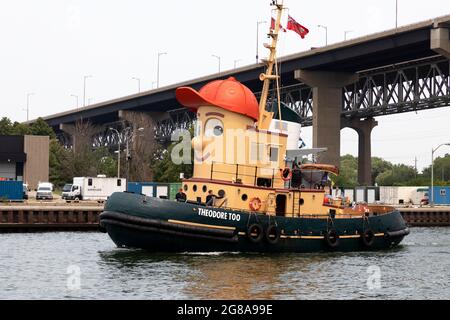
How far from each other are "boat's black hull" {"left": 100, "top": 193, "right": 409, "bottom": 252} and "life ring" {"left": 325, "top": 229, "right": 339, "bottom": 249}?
0.12 meters

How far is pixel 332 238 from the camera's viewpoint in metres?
43.1

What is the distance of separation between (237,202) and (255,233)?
1.66 meters

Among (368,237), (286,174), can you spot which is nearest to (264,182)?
(286,174)

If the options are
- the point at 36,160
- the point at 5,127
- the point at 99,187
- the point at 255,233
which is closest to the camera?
the point at 255,233

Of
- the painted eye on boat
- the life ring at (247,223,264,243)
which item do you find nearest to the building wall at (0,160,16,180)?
the painted eye on boat

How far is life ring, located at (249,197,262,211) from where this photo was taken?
4081 cm

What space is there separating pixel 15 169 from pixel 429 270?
3465 inches

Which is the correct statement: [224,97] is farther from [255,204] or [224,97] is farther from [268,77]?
[255,204]

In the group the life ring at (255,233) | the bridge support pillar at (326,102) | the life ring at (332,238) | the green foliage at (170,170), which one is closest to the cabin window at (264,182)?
the life ring at (255,233)

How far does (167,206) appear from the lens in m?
38.9

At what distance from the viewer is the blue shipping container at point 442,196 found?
103 metres

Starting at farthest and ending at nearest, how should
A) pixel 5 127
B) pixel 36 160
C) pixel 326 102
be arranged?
1. pixel 5 127
2. pixel 36 160
3. pixel 326 102

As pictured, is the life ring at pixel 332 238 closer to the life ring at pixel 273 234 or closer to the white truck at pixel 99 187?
the life ring at pixel 273 234
